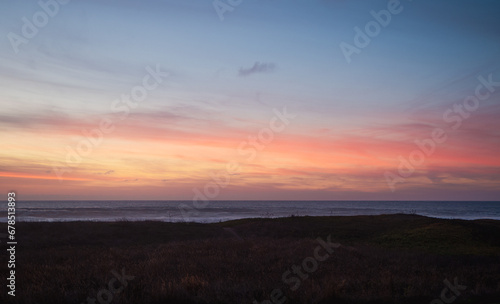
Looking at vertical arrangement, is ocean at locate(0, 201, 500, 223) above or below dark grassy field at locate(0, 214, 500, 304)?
below

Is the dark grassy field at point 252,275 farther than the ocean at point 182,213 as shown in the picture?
No

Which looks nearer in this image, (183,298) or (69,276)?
(183,298)

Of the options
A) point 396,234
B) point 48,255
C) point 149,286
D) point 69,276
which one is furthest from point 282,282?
point 396,234

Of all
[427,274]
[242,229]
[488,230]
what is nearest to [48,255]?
[427,274]

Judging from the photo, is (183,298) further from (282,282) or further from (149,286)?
(282,282)

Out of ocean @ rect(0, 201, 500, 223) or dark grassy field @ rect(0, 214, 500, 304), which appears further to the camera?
ocean @ rect(0, 201, 500, 223)

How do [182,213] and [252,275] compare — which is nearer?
[252,275]

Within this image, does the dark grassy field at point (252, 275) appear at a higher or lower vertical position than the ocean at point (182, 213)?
higher

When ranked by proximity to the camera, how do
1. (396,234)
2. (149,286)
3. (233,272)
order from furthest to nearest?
(396,234) → (233,272) → (149,286)

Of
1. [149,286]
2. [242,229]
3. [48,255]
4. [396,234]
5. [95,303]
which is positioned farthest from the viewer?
[242,229]

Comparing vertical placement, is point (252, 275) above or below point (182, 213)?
above

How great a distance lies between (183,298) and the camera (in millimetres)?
10250

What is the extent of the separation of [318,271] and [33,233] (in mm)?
27553

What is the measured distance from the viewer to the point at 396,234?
32250 millimetres
